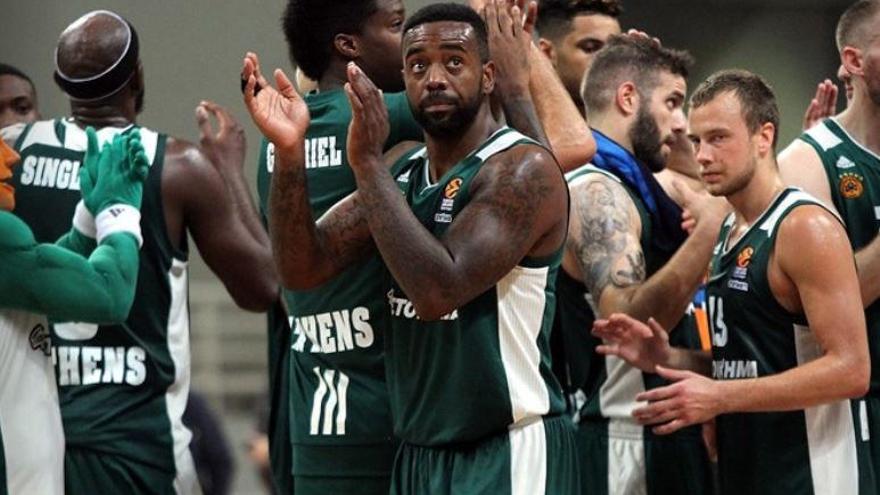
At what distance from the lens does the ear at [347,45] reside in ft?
16.6

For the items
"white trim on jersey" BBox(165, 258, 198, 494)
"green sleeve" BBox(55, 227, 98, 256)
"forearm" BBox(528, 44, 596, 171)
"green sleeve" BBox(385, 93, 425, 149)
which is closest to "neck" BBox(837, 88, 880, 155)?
"forearm" BBox(528, 44, 596, 171)

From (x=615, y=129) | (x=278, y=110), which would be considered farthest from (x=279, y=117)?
(x=615, y=129)

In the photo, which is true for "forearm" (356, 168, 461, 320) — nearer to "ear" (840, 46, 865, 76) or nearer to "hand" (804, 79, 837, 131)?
"ear" (840, 46, 865, 76)

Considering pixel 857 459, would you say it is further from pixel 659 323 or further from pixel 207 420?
pixel 207 420

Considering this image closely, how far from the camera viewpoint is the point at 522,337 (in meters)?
4.34

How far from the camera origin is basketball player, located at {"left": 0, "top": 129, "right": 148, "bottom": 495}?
442 cm

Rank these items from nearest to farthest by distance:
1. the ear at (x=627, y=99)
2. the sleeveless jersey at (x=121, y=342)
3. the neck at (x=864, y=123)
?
the sleeveless jersey at (x=121, y=342)
the neck at (x=864, y=123)
the ear at (x=627, y=99)

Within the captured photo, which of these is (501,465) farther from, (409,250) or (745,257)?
(745,257)

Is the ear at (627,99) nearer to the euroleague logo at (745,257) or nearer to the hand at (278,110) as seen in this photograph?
the euroleague logo at (745,257)

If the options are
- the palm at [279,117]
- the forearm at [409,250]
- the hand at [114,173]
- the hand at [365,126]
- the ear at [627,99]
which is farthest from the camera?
the ear at [627,99]

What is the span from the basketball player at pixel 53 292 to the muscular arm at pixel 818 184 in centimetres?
223

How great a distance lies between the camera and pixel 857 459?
16.5 feet

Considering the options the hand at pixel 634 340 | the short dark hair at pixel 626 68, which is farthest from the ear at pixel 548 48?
the hand at pixel 634 340

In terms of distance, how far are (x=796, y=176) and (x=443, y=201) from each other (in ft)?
5.53
